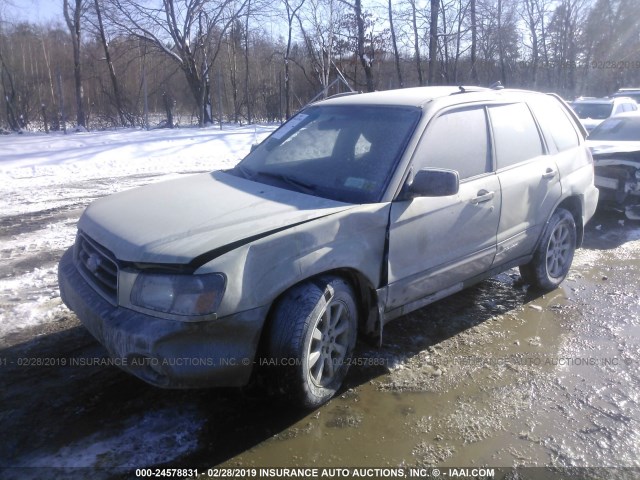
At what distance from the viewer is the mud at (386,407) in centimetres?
271

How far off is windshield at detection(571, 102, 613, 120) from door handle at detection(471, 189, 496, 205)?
12.4 meters

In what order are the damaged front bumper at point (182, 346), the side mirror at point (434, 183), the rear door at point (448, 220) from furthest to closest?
the rear door at point (448, 220) < the side mirror at point (434, 183) < the damaged front bumper at point (182, 346)

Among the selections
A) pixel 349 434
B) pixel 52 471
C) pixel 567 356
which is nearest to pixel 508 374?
pixel 567 356

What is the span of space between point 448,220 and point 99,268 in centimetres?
218

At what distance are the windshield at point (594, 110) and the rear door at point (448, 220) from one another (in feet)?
40.6

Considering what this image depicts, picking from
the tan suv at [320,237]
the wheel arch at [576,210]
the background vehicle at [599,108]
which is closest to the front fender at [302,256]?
the tan suv at [320,237]

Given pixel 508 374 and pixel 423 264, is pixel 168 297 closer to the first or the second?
pixel 423 264

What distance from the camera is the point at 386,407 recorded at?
314 cm

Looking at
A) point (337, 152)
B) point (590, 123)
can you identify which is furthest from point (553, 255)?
point (590, 123)

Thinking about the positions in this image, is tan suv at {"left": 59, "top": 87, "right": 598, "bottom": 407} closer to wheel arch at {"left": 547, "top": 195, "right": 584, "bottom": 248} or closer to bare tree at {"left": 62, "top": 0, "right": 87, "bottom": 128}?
wheel arch at {"left": 547, "top": 195, "right": 584, "bottom": 248}

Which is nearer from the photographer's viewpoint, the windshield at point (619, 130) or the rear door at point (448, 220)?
the rear door at point (448, 220)

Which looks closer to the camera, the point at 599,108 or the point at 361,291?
the point at 361,291

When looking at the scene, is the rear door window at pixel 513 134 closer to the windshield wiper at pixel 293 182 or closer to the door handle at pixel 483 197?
the door handle at pixel 483 197

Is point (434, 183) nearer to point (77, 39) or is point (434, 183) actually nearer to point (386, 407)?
point (386, 407)
